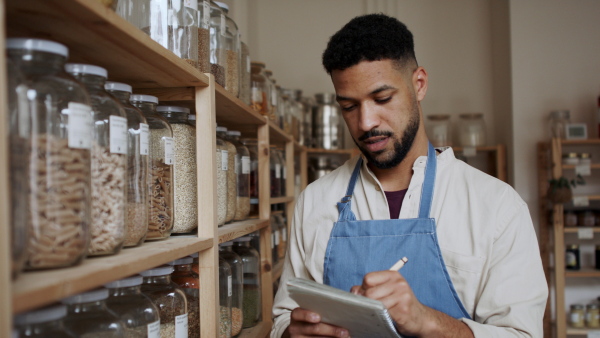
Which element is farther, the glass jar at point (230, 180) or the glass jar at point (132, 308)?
the glass jar at point (230, 180)

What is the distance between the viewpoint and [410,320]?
115 centimetres

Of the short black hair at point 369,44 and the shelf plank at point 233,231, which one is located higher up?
the short black hair at point 369,44

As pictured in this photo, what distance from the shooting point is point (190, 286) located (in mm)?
1357

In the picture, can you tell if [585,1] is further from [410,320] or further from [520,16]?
[410,320]

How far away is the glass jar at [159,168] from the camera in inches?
45.3

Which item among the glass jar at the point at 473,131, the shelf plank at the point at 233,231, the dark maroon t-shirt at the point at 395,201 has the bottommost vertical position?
the shelf plank at the point at 233,231

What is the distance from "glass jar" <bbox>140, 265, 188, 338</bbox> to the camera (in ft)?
3.74

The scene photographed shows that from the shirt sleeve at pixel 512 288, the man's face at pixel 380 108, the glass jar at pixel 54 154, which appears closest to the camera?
the glass jar at pixel 54 154

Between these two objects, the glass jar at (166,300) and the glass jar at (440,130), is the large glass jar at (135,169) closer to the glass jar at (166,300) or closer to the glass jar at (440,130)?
the glass jar at (166,300)

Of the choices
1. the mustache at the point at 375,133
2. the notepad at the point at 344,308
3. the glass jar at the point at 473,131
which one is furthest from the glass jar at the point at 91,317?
the glass jar at the point at 473,131

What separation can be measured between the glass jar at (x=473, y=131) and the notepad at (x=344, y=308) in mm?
3212

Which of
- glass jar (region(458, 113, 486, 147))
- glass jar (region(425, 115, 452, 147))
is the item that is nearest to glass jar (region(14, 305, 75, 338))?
glass jar (region(425, 115, 452, 147))

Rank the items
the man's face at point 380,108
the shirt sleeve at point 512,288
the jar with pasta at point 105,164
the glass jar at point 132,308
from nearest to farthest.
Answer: the jar with pasta at point 105,164
the glass jar at point 132,308
the shirt sleeve at point 512,288
the man's face at point 380,108

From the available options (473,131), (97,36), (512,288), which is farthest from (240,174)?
(473,131)
